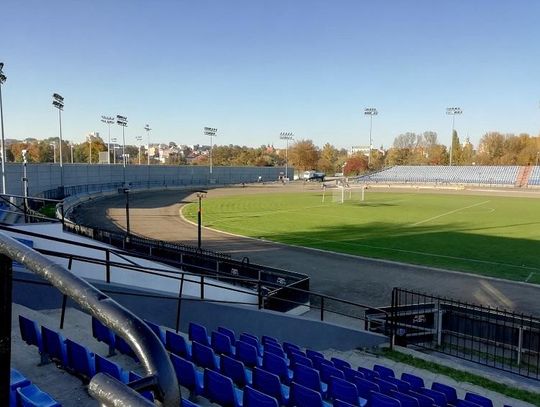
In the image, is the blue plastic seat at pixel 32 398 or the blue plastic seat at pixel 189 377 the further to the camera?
the blue plastic seat at pixel 189 377

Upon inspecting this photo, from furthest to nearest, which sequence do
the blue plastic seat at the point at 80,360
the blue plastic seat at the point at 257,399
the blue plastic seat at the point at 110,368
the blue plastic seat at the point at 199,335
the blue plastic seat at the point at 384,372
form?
the blue plastic seat at the point at 384,372, the blue plastic seat at the point at 199,335, the blue plastic seat at the point at 80,360, the blue plastic seat at the point at 257,399, the blue plastic seat at the point at 110,368

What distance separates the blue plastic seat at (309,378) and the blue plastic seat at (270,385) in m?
0.61

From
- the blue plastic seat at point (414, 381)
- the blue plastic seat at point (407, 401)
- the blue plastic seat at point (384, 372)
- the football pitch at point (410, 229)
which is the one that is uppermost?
the blue plastic seat at point (407, 401)

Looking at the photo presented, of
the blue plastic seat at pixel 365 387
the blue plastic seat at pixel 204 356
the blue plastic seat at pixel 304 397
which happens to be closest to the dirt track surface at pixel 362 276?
the blue plastic seat at pixel 365 387

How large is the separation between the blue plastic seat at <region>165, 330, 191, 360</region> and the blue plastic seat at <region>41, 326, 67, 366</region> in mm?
2157

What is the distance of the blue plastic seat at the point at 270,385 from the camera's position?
7.11 m

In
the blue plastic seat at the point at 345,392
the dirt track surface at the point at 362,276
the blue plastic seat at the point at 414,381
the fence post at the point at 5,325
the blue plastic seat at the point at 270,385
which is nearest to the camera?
the fence post at the point at 5,325

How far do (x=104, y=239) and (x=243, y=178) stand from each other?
87586 mm

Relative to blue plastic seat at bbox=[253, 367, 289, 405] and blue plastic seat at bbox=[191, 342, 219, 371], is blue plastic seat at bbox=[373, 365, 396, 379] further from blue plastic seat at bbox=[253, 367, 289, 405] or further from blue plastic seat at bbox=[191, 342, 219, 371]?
blue plastic seat at bbox=[191, 342, 219, 371]

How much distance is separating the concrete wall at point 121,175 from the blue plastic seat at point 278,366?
4242 cm

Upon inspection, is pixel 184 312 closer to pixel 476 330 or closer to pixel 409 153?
pixel 476 330

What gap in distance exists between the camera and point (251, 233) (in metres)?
33.6

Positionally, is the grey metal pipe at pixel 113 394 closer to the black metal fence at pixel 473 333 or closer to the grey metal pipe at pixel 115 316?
the grey metal pipe at pixel 115 316

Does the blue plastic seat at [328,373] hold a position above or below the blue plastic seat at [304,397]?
below
